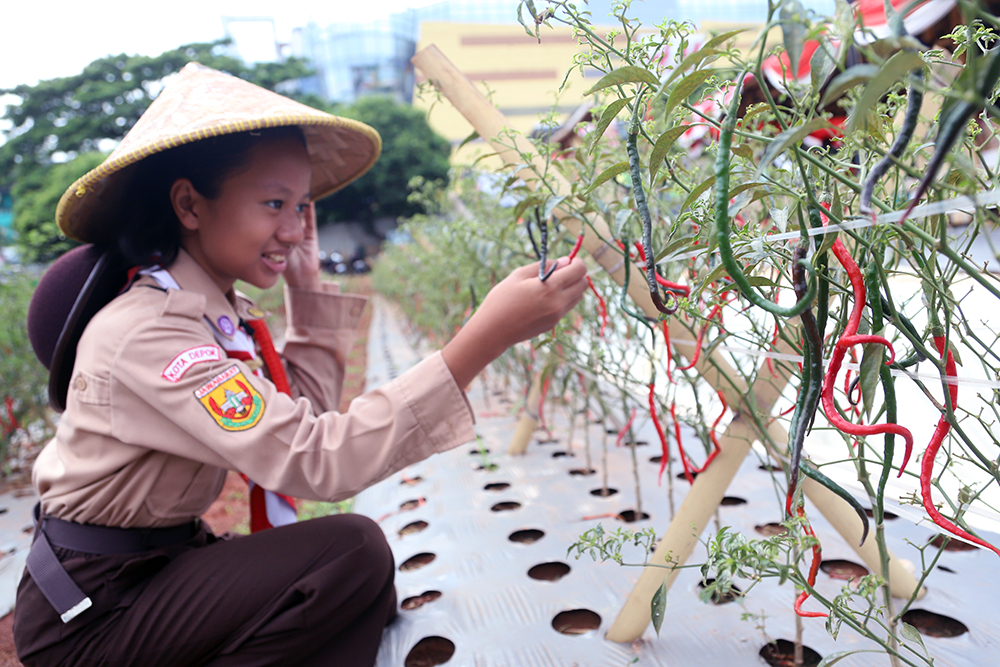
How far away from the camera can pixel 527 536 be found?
1.60 m

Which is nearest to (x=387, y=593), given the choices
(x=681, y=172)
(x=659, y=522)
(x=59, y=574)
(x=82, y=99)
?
(x=59, y=574)

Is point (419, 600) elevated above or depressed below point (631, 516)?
below

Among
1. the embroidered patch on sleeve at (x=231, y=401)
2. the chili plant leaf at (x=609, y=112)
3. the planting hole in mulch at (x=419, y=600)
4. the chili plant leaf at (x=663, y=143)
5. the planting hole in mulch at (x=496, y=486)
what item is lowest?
the planting hole in mulch at (x=496, y=486)

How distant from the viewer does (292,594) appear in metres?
1.04

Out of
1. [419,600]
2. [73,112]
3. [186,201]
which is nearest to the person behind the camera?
[186,201]

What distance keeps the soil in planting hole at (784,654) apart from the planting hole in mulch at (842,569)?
0.78 feet

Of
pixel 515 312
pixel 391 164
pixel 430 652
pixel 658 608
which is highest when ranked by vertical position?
pixel 515 312

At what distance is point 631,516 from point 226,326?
100 cm

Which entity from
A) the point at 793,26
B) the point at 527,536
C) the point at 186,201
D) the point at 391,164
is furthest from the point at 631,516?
the point at 391,164

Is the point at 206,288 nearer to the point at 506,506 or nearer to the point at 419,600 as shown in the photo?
the point at 419,600

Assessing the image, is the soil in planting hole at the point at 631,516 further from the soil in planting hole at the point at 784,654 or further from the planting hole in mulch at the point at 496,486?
the soil in planting hole at the point at 784,654

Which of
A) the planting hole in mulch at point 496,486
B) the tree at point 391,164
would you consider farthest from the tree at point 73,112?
the planting hole in mulch at point 496,486

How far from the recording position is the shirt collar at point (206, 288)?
1.12m

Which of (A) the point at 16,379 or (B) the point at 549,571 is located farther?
(A) the point at 16,379
